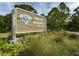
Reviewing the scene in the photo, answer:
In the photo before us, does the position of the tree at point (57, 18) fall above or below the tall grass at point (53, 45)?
above

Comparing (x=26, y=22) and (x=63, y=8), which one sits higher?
(x=63, y=8)

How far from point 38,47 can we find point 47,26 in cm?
34

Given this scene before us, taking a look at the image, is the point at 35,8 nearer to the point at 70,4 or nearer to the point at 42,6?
the point at 42,6


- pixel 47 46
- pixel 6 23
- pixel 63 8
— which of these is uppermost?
pixel 63 8

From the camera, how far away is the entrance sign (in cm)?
352

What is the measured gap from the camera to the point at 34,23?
364 centimetres

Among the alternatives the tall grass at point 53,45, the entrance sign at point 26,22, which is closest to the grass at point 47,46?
the tall grass at point 53,45

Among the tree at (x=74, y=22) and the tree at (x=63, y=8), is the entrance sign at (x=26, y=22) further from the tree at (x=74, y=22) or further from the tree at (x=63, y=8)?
the tree at (x=74, y=22)

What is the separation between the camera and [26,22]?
3621mm

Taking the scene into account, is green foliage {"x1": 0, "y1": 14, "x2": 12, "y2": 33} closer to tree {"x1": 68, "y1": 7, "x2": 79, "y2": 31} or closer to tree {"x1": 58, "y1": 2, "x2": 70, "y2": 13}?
tree {"x1": 58, "y1": 2, "x2": 70, "y2": 13}

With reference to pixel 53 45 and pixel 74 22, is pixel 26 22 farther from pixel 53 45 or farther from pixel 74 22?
pixel 74 22

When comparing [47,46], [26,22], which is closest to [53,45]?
[47,46]

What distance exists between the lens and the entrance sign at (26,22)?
11.5ft

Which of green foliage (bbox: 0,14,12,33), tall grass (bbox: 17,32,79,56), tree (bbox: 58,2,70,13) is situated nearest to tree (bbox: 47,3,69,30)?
tree (bbox: 58,2,70,13)
